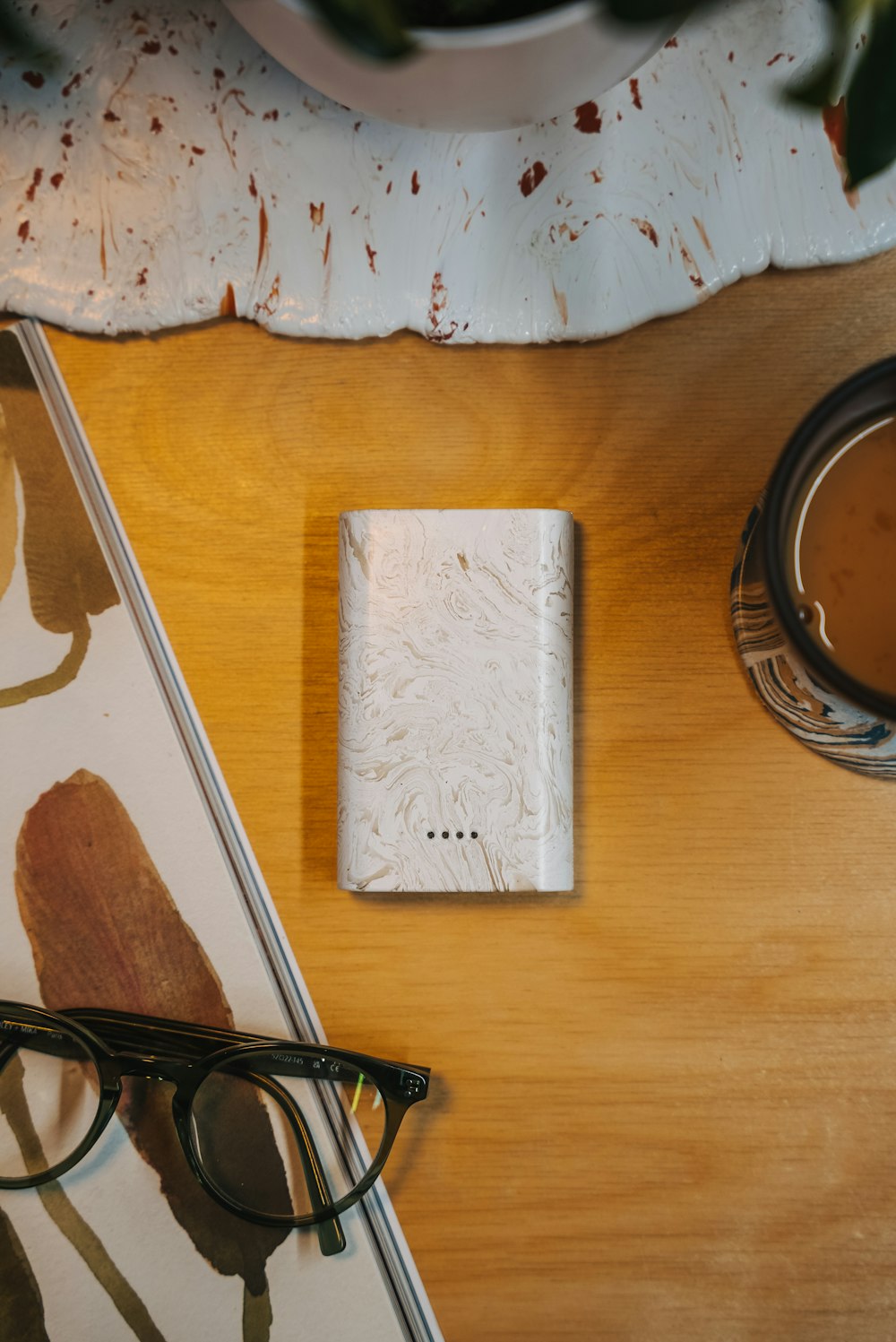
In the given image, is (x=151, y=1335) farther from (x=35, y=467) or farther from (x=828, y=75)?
(x=828, y=75)

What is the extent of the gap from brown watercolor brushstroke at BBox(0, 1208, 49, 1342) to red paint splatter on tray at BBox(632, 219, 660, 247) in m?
0.52

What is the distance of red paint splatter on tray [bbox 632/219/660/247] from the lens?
1.32ft

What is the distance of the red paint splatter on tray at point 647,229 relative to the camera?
402 millimetres

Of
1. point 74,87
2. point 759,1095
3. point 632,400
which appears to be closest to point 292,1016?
point 759,1095

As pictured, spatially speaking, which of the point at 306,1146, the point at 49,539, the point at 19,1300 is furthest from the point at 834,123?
the point at 19,1300

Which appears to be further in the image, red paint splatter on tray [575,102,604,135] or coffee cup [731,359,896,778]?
red paint splatter on tray [575,102,604,135]

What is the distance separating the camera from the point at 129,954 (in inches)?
17.0

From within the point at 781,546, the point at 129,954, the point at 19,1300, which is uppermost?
the point at 781,546

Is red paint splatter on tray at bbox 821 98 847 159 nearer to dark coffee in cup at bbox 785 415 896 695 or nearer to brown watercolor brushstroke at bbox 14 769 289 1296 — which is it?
dark coffee in cup at bbox 785 415 896 695

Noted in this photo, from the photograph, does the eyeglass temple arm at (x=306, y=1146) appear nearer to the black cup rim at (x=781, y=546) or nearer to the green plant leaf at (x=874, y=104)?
the black cup rim at (x=781, y=546)

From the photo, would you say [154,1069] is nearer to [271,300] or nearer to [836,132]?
[271,300]

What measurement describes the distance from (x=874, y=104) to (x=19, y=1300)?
1.79 ft

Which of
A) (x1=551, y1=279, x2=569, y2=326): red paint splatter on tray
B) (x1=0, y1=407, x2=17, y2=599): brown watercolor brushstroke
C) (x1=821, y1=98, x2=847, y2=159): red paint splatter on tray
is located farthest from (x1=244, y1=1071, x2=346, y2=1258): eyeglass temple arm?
(x1=821, y1=98, x2=847, y2=159): red paint splatter on tray

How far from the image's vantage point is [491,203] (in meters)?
0.40
